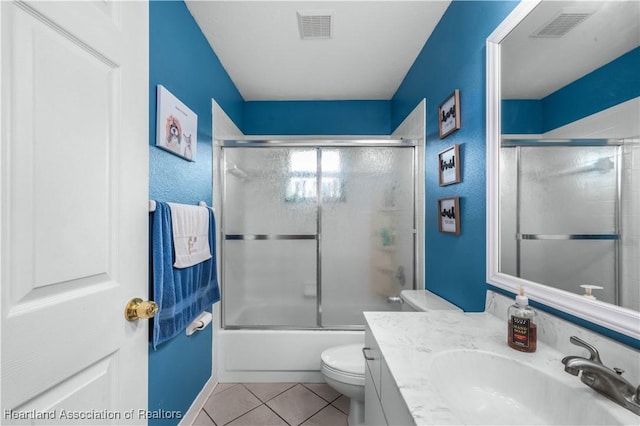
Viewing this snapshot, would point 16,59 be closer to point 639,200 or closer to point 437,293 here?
point 639,200

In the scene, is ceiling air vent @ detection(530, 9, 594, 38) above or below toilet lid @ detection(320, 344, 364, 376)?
above

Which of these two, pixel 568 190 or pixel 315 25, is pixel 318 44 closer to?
pixel 315 25

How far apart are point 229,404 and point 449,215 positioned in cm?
182

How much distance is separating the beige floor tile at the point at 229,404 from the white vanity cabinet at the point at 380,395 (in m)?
0.99

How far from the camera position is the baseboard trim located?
1493 mm

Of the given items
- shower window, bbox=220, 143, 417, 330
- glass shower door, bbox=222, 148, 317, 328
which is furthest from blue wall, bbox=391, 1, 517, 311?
glass shower door, bbox=222, 148, 317, 328

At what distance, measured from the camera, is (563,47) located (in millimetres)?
821

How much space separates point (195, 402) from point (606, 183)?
7.06 ft

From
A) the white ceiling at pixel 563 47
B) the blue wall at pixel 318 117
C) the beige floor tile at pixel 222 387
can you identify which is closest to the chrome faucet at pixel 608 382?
the white ceiling at pixel 563 47

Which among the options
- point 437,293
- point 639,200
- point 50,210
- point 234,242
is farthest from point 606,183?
point 234,242

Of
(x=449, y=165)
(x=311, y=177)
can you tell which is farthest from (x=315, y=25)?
(x=449, y=165)

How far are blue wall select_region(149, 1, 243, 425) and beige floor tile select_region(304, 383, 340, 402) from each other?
731 millimetres

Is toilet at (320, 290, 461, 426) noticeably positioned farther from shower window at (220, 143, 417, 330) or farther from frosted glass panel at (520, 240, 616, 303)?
frosted glass panel at (520, 240, 616, 303)

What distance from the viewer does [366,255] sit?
6.55ft
